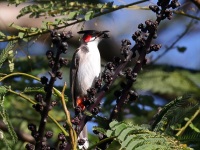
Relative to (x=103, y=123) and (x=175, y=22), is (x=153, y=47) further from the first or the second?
(x=175, y=22)

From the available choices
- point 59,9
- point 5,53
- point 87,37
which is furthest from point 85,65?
point 5,53

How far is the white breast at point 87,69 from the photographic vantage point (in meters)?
5.05

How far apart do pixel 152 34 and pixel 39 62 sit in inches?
136

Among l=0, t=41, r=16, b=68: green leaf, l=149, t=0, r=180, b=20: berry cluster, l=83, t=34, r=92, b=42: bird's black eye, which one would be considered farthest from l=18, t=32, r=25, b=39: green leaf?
l=83, t=34, r=92, b=42: bird's black eye

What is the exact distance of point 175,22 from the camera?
8156 millimetres

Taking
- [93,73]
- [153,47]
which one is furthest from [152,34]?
[93,73]

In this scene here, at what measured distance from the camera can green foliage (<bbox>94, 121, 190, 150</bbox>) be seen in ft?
6.91

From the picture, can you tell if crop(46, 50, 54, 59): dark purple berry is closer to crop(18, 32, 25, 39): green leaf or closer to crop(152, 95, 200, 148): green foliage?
crop(152, 95, 200, 148): green foliage

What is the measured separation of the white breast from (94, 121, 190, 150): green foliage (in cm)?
276

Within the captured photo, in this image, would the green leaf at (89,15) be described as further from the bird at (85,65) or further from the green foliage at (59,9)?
the bird at (85,65)

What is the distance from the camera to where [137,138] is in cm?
216

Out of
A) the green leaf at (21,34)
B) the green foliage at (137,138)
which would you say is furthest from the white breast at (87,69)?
the green foliage at (137,138)

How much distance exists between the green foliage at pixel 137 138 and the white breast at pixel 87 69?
2758mm

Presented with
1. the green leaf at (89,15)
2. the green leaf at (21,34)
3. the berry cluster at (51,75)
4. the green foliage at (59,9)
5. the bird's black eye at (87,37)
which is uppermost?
the bird's black eye at (87,37)
